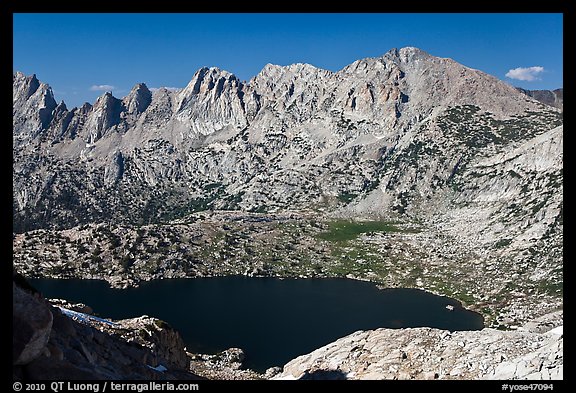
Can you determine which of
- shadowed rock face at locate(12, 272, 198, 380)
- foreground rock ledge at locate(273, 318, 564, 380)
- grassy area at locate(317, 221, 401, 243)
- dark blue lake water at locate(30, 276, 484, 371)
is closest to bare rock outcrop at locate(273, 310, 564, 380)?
foreground rock ledge at locate(273, 318, 564, 380)

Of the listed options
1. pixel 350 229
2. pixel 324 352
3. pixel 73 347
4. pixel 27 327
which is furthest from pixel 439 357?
pixel 350 229

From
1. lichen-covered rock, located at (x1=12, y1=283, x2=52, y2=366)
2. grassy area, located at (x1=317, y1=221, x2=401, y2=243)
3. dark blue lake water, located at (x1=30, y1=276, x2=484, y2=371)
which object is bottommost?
dark blue lake water, located at (x1=30, y1=276, x2=484, y2=371)

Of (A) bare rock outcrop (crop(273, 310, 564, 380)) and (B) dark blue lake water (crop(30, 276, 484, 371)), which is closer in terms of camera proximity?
(A) bare rock outcrop (crop(273, 310, 564, 380))

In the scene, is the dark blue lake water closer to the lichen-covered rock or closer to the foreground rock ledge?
the foreground rock ledge

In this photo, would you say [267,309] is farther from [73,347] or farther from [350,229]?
[73,347]
